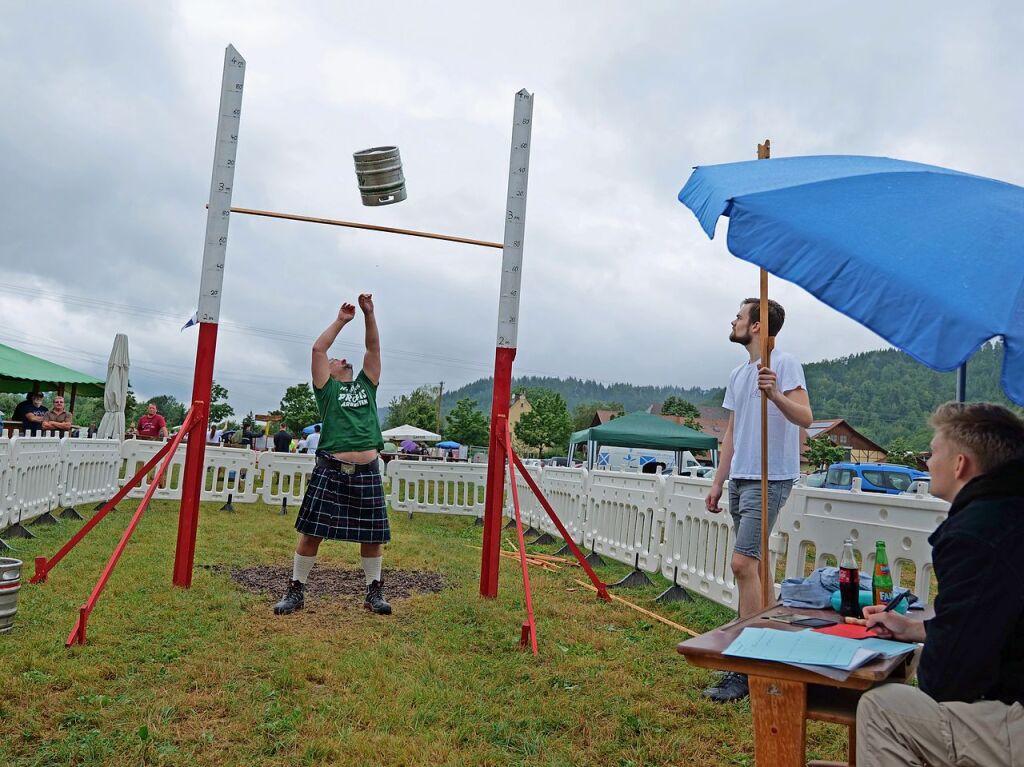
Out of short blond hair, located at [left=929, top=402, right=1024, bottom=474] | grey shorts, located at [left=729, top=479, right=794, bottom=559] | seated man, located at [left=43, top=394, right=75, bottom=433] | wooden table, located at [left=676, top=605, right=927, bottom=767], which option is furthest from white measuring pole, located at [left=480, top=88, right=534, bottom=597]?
seated man, located at [left=43, top=394, right=75, bottom=433]

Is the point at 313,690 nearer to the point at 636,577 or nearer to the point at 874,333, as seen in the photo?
the point at 874,333

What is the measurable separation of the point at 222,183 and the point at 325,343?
1.76 metres

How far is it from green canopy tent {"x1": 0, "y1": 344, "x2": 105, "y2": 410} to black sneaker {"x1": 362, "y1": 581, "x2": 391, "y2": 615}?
11.1 meters

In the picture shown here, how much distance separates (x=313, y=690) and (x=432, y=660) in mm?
788

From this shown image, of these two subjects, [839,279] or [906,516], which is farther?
[906,516]

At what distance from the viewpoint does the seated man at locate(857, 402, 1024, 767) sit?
1.84 metres

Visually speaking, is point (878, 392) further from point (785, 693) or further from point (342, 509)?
point (785, 693)

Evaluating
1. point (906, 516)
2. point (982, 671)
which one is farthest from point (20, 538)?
point (982, 671)

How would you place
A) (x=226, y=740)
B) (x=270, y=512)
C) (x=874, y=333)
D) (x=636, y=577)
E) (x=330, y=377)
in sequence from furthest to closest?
1. (x=270, y=512)
2. (x=636, y=577)
3. (x=330, y=377)
4. (x=226, y=740)
5. (x=874, y=333)

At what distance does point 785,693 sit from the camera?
6.91 ft

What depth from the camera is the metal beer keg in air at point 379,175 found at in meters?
5.92

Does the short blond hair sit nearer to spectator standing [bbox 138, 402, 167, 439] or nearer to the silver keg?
the silver keg

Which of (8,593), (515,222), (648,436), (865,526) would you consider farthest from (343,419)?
(648,436)

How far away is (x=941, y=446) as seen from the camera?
2.18m
